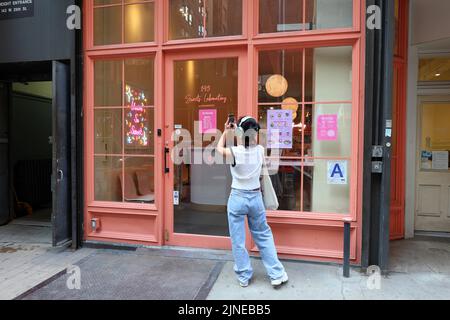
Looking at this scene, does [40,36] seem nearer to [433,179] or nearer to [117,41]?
[117,41]

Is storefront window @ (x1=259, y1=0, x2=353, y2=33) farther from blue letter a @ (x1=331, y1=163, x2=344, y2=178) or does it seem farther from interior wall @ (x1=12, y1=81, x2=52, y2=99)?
interior wall @ (x1=12, y1=81, x2=52, y2=99)

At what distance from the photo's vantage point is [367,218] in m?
3.93

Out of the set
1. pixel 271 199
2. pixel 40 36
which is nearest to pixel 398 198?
pixel 271 199

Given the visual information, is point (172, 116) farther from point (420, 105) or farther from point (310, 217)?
point (420, 105)

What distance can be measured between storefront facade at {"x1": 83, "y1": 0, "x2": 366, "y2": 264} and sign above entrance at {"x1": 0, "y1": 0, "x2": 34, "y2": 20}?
2.76 ft

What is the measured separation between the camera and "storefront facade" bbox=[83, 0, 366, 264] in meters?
4.12

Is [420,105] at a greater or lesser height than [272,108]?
greater

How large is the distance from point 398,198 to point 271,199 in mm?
2638

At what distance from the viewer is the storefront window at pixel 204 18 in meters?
4.37

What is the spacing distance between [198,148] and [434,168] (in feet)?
12.8

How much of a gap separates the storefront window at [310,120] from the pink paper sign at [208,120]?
0.67m

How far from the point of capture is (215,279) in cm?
372

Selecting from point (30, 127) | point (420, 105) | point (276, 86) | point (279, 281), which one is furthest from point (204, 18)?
point (30, 127)

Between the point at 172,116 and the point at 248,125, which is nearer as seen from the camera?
the point at 248,125
